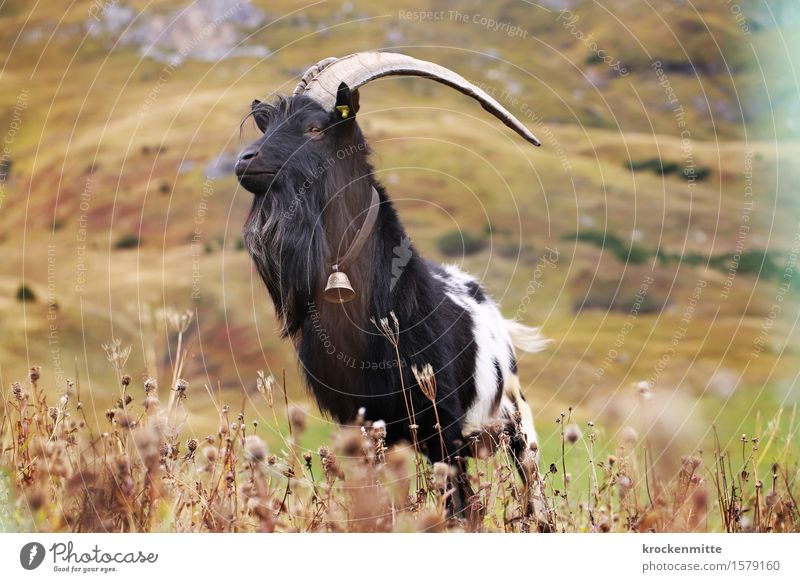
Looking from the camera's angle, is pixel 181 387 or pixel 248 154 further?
pixel 248 154

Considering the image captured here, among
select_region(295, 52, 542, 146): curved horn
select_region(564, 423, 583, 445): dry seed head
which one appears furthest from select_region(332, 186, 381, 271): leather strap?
select_region(564, 423, 583, 445): dry seed head

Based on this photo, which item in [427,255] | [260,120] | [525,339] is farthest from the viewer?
[427,255]

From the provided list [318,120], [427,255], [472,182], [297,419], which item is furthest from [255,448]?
[472,182]

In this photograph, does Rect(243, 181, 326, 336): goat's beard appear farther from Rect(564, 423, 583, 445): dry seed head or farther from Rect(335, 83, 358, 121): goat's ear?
Rect(564, 423, 583, 445): dry seed head

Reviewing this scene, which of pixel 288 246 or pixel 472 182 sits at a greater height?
pixel 472 182

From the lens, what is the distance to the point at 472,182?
53.2ft

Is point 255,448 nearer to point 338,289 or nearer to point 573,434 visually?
point 338,289

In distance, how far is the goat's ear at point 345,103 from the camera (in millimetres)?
5230

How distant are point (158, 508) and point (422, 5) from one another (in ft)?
20.5
